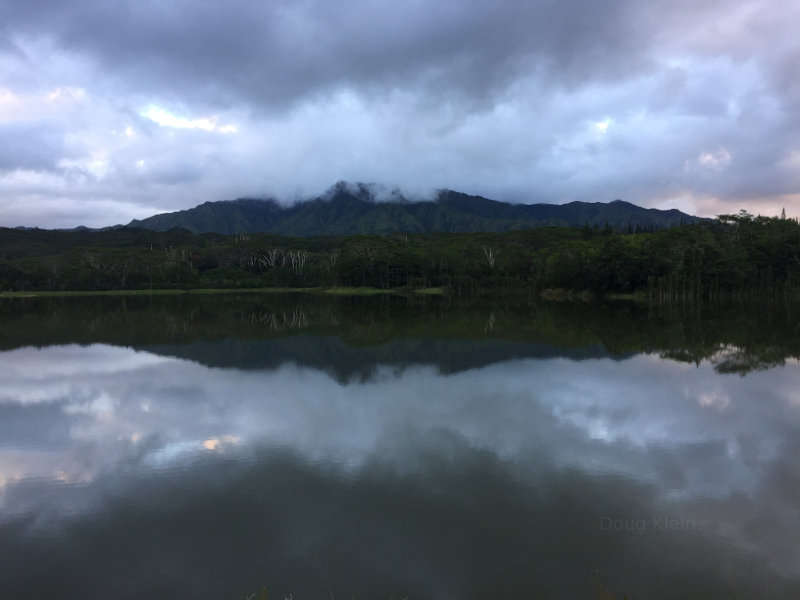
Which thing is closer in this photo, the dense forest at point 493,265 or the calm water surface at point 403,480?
the calm water surface at point 403,480

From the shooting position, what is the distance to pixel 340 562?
21.2 feet

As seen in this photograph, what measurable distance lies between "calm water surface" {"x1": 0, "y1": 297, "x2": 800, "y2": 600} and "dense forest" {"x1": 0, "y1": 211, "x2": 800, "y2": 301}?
55110 mm

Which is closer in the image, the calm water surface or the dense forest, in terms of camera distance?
the calm water surface

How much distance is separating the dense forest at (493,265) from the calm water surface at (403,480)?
55.1 metres

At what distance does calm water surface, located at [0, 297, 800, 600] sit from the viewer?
20.5 ft

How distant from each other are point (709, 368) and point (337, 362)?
14.3 meters

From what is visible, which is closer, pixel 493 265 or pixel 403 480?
pixel 403 480

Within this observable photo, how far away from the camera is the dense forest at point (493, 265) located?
6919cm

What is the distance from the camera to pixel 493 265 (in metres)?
101

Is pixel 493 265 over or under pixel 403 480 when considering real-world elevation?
over

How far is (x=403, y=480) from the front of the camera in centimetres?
888

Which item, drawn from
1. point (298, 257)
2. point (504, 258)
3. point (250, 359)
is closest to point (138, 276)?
point (298, 257)

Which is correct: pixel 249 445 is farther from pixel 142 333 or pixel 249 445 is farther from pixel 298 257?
pixel 298 257

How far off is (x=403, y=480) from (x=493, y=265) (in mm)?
94185
